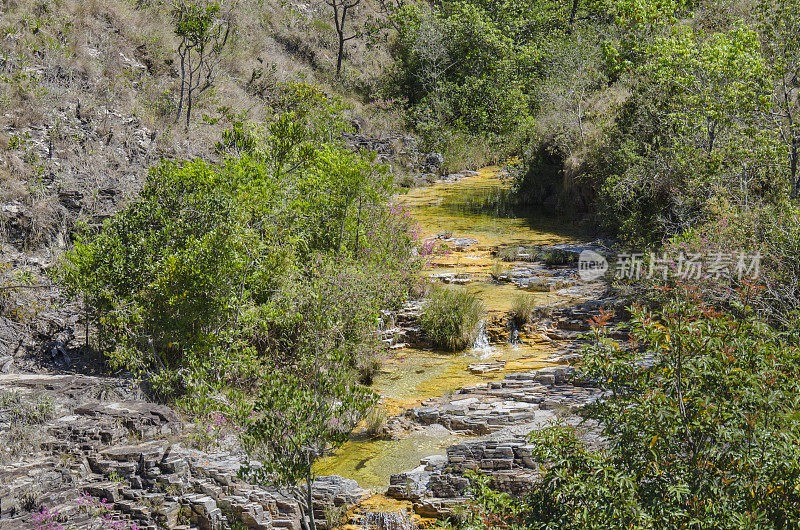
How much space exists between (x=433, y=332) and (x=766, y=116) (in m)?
6.94

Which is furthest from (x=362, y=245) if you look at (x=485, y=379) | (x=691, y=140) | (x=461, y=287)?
(x=691, y=140)

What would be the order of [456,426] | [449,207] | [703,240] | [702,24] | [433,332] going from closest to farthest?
[456,426] → [703,240] → [433,332] → [702,24] → [449,207]

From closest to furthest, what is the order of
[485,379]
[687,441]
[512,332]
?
[687,441] < [485,379] < [512,332]

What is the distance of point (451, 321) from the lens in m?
12.2

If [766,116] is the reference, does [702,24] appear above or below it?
above

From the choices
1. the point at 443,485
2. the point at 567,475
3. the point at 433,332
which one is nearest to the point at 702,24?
the point at 433,332

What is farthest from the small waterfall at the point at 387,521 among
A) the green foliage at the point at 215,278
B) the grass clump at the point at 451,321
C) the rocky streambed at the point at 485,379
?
the grass clump at the point at 451,321

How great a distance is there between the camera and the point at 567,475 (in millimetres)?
4320

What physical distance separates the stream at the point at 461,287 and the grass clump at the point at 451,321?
0.23m

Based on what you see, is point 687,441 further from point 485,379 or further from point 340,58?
point 340,58

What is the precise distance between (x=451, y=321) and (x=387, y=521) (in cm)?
561

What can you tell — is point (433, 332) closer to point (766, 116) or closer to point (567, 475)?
point (766, 116)

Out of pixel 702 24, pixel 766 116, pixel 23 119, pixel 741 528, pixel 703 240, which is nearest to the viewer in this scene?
pixel 741 528

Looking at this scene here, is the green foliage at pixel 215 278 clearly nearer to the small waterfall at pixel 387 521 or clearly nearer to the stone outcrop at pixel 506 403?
the stone outcrop at pixel 506 403
